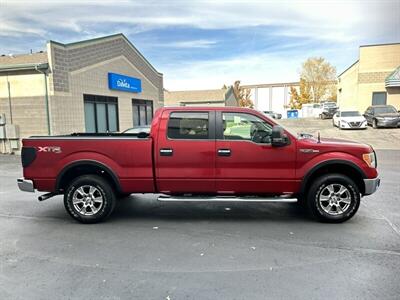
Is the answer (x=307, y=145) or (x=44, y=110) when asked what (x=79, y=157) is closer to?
(x=307, y=145)

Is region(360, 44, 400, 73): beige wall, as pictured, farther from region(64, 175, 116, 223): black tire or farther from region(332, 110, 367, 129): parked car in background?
region(64, 175, 116, 223): black tire

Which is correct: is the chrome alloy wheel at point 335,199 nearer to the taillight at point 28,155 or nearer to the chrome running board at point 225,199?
the chrome running board at point 225,199

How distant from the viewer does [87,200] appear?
529 cm

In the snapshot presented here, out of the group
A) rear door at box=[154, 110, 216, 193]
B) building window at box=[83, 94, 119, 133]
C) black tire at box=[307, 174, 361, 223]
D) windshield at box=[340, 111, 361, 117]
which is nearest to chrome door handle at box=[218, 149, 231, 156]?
rear door at box=[154, 110, 216, 193]

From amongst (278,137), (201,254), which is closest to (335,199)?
(278,137)

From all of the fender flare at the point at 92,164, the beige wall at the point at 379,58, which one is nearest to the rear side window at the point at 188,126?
the fender flare at the point at 92,164

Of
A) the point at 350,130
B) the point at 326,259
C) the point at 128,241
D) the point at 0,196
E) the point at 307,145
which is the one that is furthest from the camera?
the point at 350,130

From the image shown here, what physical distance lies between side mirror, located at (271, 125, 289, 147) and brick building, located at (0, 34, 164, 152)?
11.6 m

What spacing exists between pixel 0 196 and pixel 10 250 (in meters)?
3.62

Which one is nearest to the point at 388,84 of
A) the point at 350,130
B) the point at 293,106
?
the point at 350,130

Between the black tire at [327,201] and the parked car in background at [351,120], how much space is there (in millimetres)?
19892

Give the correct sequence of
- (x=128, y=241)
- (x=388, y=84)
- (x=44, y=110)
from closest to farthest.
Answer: (x=128, y=241), (x=44, y=110), (x=388, y=84)

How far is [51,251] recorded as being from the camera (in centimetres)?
424

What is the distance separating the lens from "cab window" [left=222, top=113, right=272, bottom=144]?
512 cm
